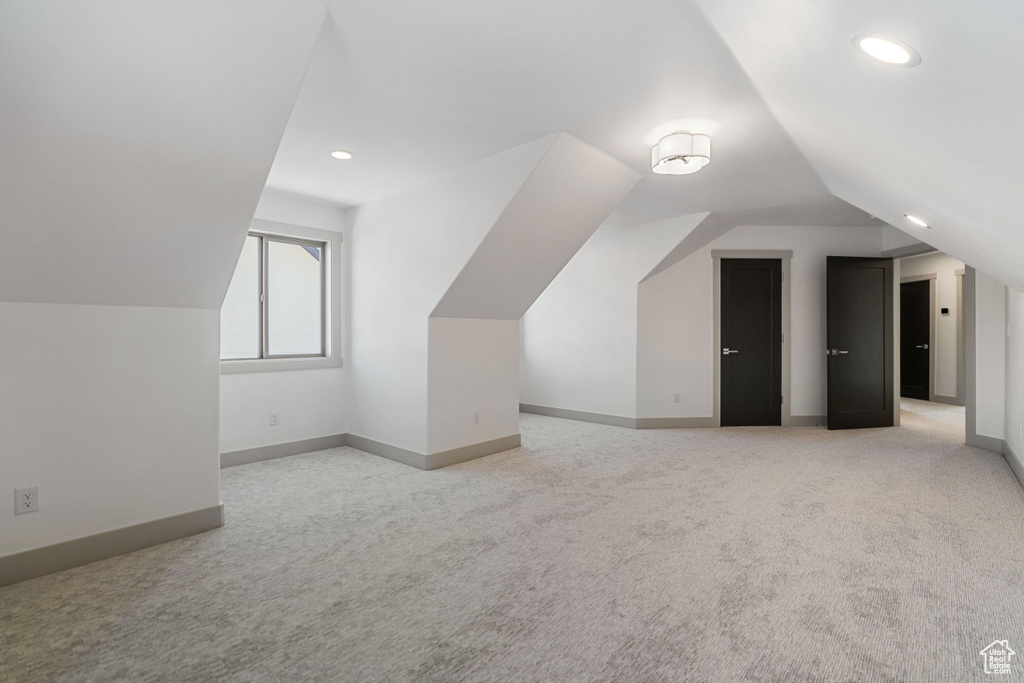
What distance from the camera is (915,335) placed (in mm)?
8883

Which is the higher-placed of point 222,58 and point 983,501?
point 222,58

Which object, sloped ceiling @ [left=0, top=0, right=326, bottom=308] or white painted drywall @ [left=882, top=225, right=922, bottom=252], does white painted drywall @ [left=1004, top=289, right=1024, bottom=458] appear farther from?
sloped ceiling @ [left=0, top=0, right=326, bottom=308]

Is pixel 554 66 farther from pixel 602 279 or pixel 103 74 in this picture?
pixel 602 279

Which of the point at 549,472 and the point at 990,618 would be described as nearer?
the point at 990,618

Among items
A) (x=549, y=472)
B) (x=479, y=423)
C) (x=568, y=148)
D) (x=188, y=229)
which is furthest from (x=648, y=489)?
(x=188, y=229)

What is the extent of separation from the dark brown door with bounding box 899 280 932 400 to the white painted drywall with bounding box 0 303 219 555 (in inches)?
394

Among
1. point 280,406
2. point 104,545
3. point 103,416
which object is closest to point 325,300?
point 280,406

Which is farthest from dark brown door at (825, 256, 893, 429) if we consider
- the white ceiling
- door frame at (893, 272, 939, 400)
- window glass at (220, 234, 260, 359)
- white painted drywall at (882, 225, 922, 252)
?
window glass at (220, 234, 260, 359)

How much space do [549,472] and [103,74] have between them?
11.8 ft

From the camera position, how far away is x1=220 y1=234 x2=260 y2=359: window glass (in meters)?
4.57

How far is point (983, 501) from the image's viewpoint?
3.43 meters

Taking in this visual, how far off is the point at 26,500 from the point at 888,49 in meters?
3.86

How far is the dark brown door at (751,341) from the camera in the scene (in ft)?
20.5

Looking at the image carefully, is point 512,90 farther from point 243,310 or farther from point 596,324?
point 596,324
